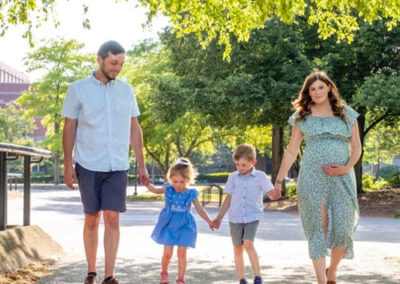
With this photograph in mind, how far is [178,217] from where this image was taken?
6953mm

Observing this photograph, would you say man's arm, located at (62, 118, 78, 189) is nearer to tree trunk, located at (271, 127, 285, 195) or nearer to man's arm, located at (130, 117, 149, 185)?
man's arm, located at (130, 117, 149, 185)

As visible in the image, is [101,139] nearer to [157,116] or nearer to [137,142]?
[137,142]

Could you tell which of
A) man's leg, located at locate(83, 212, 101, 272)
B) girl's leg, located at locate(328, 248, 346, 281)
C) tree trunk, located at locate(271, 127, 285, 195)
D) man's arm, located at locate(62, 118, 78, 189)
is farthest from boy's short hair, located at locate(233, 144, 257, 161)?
tree trunk, located at locate(271, 127, 285, 195)

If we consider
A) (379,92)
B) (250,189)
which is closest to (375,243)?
(250,189)

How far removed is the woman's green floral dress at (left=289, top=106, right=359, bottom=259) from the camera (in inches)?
266

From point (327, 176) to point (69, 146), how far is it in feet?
6.95

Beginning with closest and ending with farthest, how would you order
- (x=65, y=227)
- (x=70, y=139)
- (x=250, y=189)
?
(x=70, y=139), (x=250, y=189), (x=65, y=227)

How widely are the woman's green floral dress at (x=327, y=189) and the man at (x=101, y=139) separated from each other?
59.9 inches

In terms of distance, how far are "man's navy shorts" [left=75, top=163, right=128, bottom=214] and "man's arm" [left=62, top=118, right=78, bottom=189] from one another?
9 centimetres

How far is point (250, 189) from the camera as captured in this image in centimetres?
718

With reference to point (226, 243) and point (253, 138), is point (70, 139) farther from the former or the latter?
point (253, 138)

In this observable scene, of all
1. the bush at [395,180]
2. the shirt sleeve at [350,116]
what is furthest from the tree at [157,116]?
the shirt sleeve at [350,116]

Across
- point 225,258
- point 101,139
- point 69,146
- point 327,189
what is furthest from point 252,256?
point 225,258

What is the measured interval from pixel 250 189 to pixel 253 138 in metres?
37.4
